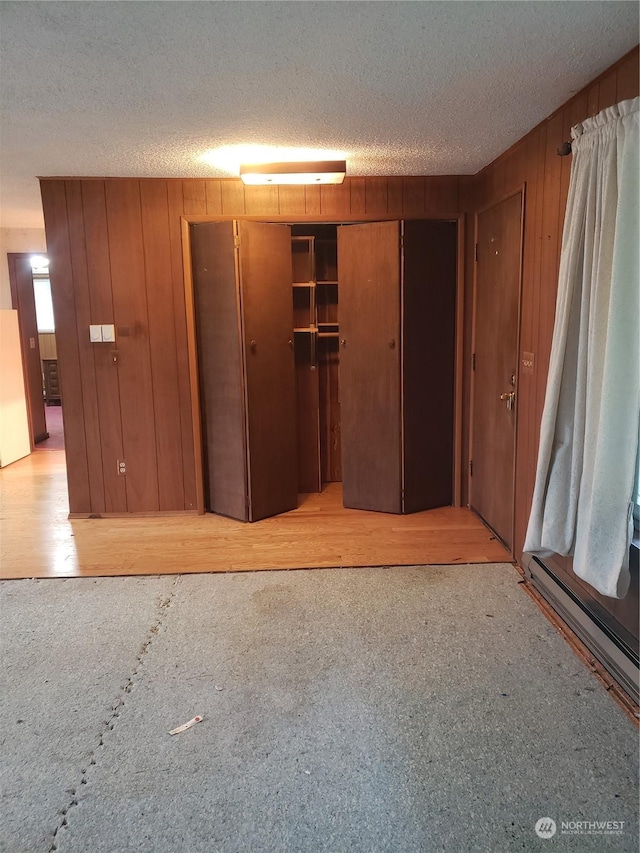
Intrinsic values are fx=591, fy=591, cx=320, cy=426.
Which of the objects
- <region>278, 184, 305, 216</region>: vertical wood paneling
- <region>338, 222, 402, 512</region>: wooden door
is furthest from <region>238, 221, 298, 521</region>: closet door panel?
<region>338, 222, 402, 512</region>: wooden door

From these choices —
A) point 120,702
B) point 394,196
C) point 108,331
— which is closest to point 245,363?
point 108,331

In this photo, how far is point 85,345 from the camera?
13.5 feet

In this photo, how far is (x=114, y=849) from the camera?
1.60m

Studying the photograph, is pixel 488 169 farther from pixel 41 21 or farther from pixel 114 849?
pixel 114 849

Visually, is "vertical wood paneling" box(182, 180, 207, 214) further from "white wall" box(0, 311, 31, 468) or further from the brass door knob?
"white wall" box(0, 311, 31, 468)

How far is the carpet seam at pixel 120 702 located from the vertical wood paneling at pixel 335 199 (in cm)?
262

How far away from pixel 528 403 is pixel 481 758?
181cm

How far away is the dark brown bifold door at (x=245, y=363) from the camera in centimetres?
390

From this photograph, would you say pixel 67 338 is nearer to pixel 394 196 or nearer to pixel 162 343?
pixel 162 343

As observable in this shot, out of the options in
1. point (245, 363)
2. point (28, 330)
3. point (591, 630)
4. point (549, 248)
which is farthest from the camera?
point (28, 330)

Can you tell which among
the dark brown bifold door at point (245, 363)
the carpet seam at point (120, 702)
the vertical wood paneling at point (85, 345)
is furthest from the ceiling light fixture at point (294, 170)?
the carpet seam at point (120, 702)

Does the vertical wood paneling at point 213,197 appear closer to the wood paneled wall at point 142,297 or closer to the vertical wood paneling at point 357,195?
the wood paneled wall at point 142,297

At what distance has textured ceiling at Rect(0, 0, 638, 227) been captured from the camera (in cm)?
183

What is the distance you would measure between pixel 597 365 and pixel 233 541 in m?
2.42
